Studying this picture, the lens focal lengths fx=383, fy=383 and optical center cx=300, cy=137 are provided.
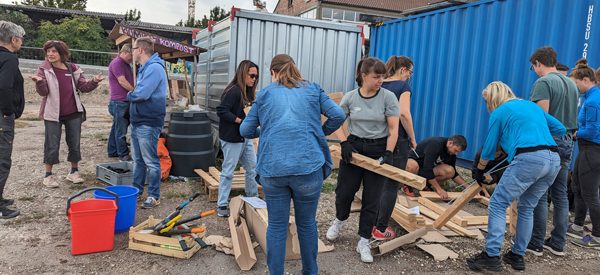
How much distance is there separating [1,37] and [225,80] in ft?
10.6

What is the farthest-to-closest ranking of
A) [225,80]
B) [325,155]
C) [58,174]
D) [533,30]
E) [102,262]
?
1. [225,80]
2. [58,174]
3. [533,30]
4. [102,262]
5. [325,155]

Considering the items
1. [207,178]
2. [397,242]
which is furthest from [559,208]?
[207,178]

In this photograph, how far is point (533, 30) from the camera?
530cm

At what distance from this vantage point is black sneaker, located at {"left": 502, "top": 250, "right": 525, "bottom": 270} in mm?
3385

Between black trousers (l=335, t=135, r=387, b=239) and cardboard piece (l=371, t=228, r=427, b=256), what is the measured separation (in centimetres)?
18

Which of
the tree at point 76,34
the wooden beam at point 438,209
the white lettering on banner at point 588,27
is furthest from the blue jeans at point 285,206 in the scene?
the tree at point 76,34

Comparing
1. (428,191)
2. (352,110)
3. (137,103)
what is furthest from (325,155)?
(428,191)

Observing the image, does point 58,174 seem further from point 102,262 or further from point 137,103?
point 102,262

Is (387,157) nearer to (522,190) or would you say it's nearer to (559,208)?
(522,190)

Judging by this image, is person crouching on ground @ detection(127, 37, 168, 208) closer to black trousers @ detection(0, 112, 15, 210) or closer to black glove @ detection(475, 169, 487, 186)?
black trousers @ detection(0, 112, 15, 210)

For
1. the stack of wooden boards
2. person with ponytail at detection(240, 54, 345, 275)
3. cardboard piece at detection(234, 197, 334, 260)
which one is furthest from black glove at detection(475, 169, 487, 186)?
the stack of wooden boards

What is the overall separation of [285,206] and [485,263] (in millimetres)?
1949

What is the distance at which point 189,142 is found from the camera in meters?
5.55

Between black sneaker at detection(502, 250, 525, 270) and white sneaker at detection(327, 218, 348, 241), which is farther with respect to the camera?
white sneaker at detection(327, 218, 348, 241)
